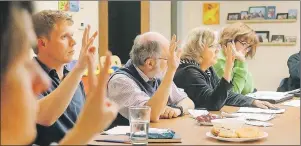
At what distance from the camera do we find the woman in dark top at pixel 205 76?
257 centimetres

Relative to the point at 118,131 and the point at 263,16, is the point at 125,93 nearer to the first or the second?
the point at 118,131

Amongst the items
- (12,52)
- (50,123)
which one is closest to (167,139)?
(50,123)

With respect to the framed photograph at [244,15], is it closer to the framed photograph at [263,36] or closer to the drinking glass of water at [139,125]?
the framed photograph at [263,36]

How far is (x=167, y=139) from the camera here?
165cm

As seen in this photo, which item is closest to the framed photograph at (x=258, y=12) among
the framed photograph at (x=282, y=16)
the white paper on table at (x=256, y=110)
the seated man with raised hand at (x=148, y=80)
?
the framed photograph at (x=282, y=16)

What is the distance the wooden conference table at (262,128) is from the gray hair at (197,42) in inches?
26.5

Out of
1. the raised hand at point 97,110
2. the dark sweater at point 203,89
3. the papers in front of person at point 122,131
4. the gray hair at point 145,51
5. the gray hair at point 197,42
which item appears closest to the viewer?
the raised hand at point 97,110

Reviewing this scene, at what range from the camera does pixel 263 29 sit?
5.29 m

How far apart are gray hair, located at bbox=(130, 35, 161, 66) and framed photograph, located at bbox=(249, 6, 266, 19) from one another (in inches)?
127

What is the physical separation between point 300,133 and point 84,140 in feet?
3.86

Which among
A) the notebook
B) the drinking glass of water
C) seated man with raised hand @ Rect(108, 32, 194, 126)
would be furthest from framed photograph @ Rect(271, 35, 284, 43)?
the drinking glass of water

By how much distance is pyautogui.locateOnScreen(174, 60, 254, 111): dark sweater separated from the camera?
2.55 m

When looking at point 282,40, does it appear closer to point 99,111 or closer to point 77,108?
point 77,108

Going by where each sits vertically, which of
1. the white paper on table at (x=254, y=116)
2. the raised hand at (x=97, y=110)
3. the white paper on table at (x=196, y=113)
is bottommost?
the white paper on table at (x=254, y=116)
